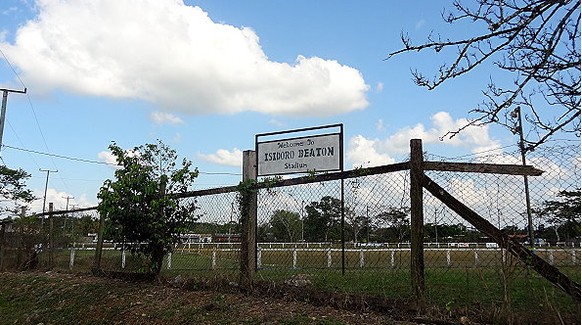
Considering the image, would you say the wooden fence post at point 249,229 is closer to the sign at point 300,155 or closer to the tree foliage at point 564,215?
the sign at point 300,155

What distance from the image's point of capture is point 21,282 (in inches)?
404

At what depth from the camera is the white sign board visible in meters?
6.87

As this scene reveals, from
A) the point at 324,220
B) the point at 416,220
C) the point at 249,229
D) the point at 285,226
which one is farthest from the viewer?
the point at 249,229

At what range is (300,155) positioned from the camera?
721 cm

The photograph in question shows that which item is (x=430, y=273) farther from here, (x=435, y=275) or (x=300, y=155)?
(x=300, y=155)

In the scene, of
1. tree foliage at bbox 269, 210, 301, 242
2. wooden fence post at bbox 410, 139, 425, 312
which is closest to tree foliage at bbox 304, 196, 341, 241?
tree foliage at bbox 269, 210, 301, 242

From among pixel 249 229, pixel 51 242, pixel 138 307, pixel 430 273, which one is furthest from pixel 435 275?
pixel 51 242

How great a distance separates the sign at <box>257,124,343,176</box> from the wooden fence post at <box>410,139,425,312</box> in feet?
4.93

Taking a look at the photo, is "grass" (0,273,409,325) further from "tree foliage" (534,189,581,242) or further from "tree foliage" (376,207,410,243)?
"tree foliage" (534,189,581,242)

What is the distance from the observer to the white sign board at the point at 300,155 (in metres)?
6.87

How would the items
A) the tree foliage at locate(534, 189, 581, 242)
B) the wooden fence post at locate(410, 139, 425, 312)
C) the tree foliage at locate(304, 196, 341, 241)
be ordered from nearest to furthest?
1. the tree foliage at locate(534, 189, 581, 242)
2. the wooden fence post at locate(410, 139, 425, 312)
3. the tree foliage at locate(304, 196, 341, 241)

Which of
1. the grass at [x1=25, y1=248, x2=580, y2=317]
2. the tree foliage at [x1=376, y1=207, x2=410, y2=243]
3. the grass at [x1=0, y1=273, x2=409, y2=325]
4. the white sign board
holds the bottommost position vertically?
the grass at [x1=0, y1=273, x2=409, y2=325]

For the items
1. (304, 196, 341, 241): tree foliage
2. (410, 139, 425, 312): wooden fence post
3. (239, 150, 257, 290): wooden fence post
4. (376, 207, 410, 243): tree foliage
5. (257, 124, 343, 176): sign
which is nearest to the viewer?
(410, 139, 425, 312): wooden fence post

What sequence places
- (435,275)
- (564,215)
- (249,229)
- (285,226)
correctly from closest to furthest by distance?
(564,215) → (435,275) → (285,226) → (249,229)
